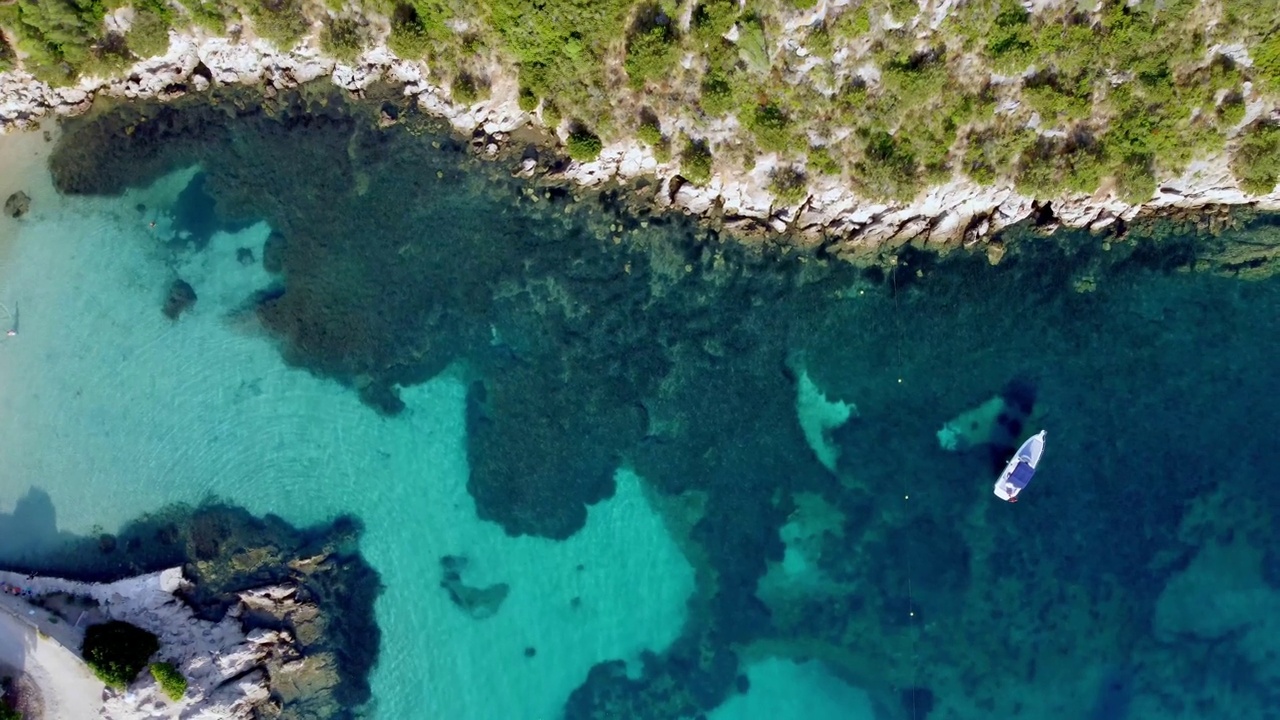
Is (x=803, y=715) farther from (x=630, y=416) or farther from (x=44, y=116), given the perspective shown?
(x=44, y=116)

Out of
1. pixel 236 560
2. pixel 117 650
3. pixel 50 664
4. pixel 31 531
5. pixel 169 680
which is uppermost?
pixel 31 531

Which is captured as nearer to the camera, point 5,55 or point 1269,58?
point 1269,58

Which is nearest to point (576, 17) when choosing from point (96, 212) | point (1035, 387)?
point (96, 212)

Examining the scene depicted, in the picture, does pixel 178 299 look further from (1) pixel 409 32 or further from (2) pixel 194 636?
(1) pixel 409 32

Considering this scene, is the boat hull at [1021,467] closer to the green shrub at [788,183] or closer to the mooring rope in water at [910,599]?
the mooring rope in water at [910,599]

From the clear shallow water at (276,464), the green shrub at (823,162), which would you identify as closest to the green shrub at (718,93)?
the green shrub at (823,162)

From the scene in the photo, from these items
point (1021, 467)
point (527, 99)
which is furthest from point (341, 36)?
point (1021, 467)
